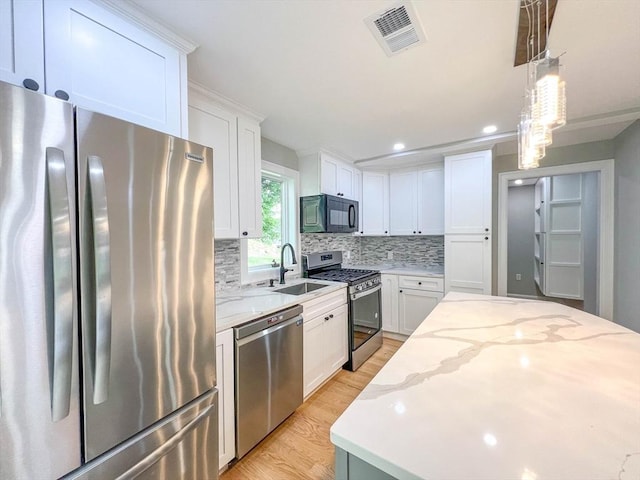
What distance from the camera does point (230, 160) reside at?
193 centimetres

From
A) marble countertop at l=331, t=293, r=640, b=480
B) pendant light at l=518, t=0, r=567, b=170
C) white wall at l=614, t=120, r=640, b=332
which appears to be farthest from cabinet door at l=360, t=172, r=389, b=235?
marble countertop at l=331, t=293, r=640, b=480

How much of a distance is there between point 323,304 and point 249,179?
1256 mm

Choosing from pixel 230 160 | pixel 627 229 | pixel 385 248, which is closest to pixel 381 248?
pixel 385 248

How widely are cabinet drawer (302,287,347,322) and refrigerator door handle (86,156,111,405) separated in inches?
53.7

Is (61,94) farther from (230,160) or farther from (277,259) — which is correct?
(277,259)

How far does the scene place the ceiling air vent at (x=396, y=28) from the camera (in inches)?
47.1

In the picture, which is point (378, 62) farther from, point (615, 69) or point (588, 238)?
point (588, 238)

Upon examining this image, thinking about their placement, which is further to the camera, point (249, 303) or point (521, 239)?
point (521, 239)

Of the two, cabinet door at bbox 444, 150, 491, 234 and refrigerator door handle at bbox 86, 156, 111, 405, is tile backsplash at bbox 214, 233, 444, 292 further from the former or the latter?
refrigerator door handle at bbox 86, 156, 111, 405

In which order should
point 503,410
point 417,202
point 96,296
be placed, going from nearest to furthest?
1. point 503,410
2. point 96,296
3. point 417,202

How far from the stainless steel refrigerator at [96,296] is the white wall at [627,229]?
12.0ft

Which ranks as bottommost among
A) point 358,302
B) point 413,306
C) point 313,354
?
point 313,354

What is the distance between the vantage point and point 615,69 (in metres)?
1.65

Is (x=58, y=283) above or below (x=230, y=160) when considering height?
below
